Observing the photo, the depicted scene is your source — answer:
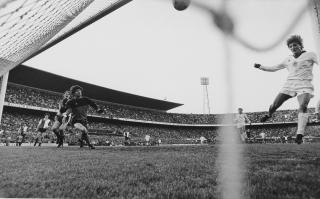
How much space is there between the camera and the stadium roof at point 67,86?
30470 mm

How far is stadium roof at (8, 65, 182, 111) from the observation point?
100.0 ft

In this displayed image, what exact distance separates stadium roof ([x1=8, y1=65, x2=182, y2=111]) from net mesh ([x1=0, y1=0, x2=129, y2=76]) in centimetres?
2154

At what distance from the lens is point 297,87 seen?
17.1 ft

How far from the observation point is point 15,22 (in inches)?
242

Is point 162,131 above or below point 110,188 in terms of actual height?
above

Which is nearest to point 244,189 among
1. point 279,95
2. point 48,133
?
point 279,95

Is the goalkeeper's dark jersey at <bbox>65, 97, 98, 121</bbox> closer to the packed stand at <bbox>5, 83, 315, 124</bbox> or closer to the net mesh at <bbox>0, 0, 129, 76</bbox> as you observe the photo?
the net mesh at <bbox>0, 0, 129, 76</bbox>

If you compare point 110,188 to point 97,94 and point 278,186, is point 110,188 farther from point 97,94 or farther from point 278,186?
point 97,94

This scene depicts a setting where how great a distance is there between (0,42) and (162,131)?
41.6 metres

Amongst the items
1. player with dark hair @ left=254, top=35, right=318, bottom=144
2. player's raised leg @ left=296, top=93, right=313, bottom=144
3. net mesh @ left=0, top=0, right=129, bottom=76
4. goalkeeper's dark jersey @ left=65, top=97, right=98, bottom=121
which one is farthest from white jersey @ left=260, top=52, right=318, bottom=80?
goalkeeper's dark jersey @ left=65, top=97, right=98, bottom=121

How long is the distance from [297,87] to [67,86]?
3386 cm

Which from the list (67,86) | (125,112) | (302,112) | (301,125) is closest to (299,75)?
(302,112)

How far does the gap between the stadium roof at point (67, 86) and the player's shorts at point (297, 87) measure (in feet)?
94.5

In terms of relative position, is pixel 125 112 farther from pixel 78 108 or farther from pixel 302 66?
pixel 302 66
